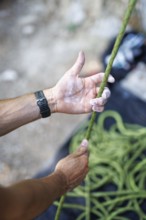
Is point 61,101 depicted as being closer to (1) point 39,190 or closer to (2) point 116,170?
(1) point 39,190

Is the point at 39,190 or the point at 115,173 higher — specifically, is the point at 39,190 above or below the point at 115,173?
above

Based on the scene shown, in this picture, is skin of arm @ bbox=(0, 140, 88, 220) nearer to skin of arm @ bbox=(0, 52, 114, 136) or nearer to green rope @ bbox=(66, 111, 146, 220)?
skin of arm @ bbox=(0, 52, 114, 136)

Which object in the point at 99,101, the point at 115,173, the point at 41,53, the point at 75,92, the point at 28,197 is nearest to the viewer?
the point at 28,197

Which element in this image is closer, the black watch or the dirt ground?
the black watch

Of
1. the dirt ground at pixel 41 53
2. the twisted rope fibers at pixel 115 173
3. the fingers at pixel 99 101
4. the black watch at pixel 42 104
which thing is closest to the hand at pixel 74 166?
the fingers at pixel 99 101

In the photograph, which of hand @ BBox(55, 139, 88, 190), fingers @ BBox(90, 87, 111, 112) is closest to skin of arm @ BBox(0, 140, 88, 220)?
hand @ BBox(55, 139, 88, 190)

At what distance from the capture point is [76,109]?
1.28 metres

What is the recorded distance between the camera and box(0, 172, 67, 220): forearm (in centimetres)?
82

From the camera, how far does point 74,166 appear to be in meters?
1.15

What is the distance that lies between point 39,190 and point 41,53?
2.18 m

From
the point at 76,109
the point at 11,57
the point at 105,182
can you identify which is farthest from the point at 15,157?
the point at 11,57

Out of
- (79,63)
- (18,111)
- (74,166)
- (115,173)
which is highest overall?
(79,63)

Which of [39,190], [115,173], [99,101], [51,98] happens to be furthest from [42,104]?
[115,173]

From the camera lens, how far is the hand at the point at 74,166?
1.14 m
